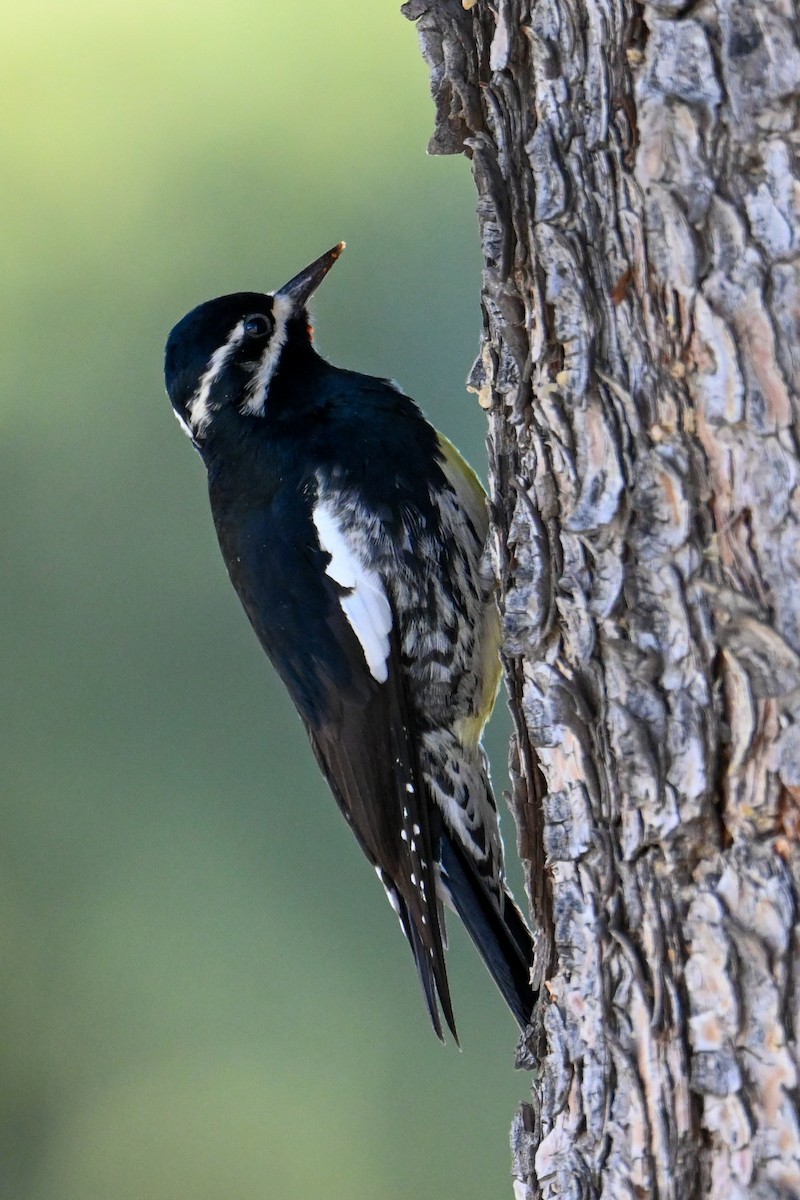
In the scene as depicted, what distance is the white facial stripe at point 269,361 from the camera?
7.16 feet

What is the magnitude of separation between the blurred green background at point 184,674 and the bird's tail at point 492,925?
2453 mm

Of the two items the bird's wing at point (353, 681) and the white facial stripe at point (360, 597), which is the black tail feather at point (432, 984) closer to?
the bird's wing at point (353, 681)

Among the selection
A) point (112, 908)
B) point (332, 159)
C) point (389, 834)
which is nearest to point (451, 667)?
point (389, 834)

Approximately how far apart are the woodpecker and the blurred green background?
2332 millimetres

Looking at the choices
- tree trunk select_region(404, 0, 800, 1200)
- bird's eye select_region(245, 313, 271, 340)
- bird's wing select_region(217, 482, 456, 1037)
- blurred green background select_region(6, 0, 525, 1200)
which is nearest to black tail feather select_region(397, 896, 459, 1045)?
bird's wing select_region(217, 482, 456, 1037)

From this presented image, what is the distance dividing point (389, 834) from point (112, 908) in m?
3.53

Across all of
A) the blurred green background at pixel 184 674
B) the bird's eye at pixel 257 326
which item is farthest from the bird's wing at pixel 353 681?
the blurred green background at pixel 184 674

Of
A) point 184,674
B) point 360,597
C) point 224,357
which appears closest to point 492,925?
point 360,597

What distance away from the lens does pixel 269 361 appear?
7.30 feet

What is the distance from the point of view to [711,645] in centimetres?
121

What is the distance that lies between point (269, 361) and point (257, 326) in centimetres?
7

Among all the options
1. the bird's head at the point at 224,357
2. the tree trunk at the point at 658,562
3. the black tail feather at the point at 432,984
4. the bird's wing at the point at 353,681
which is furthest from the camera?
the bird's head at the point at 224,357

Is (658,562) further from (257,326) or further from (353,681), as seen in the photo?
(257,326)

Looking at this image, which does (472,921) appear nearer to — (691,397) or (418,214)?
(691,397)
